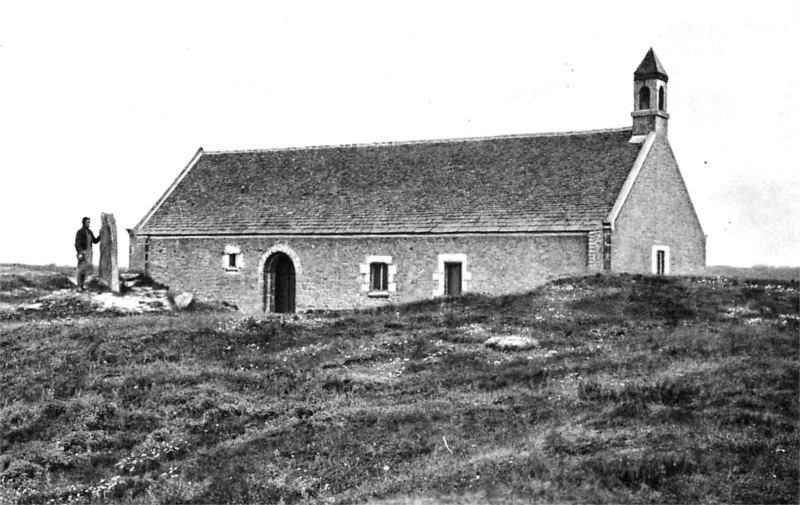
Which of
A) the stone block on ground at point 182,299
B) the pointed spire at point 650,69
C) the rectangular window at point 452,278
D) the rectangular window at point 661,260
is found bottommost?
the stone block on ground at point 182,299

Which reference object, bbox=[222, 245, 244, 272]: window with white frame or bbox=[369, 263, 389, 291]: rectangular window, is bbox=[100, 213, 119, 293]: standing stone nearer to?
bbox=[222, 245, 244, 272]: window with white frame

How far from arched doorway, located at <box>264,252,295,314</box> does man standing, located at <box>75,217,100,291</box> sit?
23.4 feet

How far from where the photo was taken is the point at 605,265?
3231 centimetres

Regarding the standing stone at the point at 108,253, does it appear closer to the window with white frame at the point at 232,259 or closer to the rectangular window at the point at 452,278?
the window with white frame at the point at 232,259

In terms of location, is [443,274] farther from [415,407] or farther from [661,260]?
[415,407]

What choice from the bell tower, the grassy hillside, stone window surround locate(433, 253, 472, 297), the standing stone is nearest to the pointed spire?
the bell tower

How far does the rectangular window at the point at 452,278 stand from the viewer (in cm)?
3497

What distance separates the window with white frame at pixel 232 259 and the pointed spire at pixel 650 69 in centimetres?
1750

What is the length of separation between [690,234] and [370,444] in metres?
26.6

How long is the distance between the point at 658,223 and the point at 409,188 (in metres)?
9.94

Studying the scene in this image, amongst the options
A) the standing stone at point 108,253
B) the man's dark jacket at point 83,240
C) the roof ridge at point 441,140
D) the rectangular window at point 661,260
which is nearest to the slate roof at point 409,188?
the roof ridge at point 441,140

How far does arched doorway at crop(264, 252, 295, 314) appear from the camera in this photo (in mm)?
38375

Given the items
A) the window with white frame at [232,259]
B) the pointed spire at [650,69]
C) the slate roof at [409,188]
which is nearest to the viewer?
the slate roof at [409,188]

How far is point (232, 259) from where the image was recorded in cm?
3897
